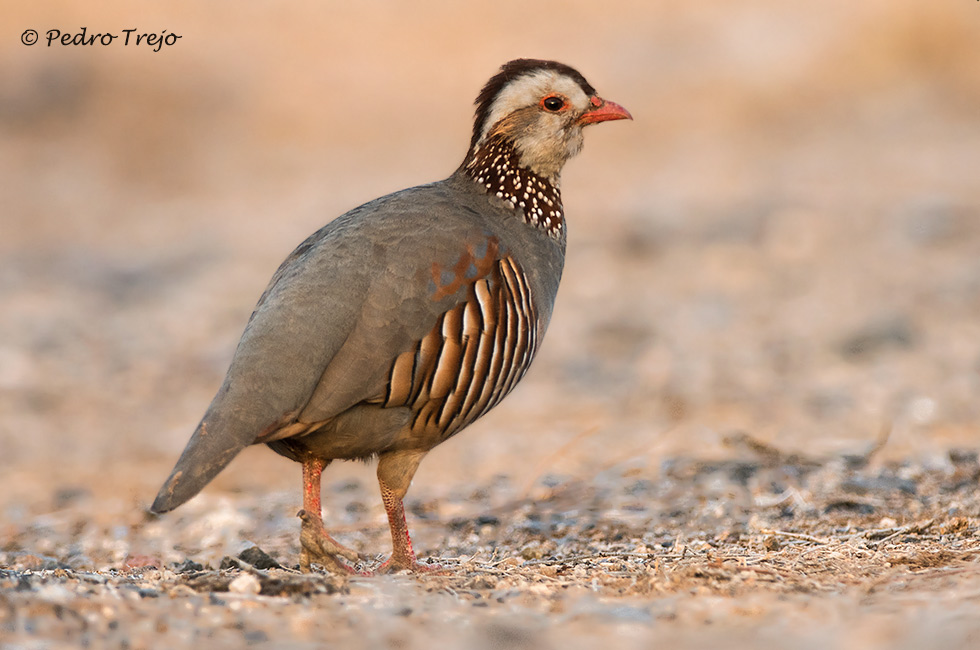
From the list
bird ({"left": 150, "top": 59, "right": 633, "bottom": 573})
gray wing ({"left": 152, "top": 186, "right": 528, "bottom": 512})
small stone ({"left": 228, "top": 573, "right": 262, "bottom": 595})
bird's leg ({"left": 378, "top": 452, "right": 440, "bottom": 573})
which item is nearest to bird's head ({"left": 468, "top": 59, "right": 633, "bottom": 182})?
bird ({"left": 150, "top": 59, "right": 633, "bottom": 573})

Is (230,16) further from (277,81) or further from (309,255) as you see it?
(309,255)

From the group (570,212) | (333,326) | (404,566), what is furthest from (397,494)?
(570,212)

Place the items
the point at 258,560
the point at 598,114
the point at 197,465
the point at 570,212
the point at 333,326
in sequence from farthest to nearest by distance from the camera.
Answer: the point at 570,212
the point at 598,114
the point at 258,560
the point at 333,326
the point at 197,465

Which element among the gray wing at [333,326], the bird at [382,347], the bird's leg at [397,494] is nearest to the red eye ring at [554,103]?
the bird at [382,347]

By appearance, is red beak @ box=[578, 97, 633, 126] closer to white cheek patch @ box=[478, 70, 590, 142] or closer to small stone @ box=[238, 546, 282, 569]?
white cheek patch @ box=[478, 70, 590, 142]

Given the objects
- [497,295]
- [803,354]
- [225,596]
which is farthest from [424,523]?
[803,354]

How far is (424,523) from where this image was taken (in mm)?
6207

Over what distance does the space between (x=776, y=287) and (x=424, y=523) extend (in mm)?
6203

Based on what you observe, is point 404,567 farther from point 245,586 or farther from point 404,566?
point 245,586

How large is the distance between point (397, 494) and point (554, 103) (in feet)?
6.16

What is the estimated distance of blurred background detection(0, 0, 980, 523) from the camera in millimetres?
8727

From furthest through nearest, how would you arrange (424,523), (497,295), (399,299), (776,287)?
(776,287)
(424,523)
(497,295)
(399,299)

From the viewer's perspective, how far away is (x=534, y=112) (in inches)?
218

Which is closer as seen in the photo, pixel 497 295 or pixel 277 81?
pixel 497 295
